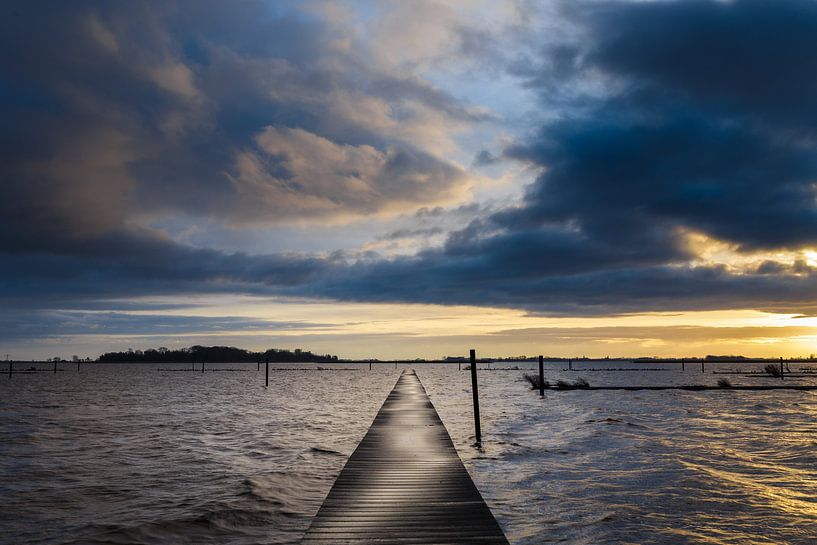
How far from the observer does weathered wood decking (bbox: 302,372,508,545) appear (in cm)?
861

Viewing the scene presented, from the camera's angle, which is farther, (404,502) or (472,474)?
(472,474)

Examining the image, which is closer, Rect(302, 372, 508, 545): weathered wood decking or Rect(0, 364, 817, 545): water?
Rect(302, 372, 508, 545): weathered wood decking

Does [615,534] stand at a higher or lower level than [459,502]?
lower

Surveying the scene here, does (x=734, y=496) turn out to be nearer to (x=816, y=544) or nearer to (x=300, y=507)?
(x=816, y=544)

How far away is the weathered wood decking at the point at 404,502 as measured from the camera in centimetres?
861

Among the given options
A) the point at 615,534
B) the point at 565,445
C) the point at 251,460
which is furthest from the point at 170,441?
the point at 615,534

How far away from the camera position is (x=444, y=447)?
650 inches

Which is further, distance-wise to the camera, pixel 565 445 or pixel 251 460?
pixel 565 445

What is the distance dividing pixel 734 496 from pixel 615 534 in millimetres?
5230

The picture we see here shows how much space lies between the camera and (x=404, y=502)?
1042cm

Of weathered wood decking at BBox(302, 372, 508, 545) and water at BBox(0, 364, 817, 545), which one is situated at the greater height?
weathered wood decking at BBox(302, 372, 508, 545)

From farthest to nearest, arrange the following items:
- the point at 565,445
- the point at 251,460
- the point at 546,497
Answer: the point at 565,445 < the point at 251,460 < the point at 546,497

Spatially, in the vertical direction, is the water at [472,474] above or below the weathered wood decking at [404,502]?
below

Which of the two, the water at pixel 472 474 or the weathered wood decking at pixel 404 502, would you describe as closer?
the weathered wood decking at pixel 404 502
